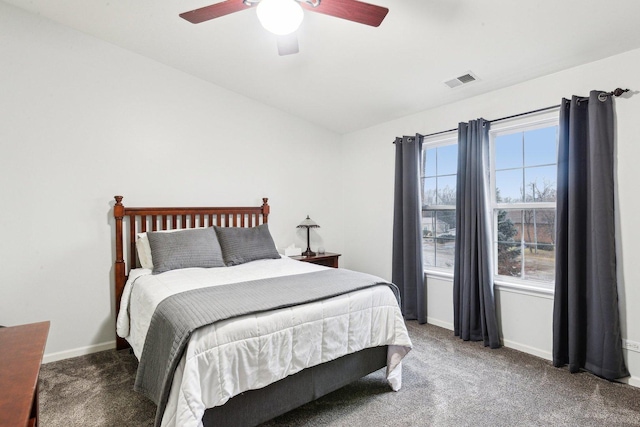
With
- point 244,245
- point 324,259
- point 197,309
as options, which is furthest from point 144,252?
point 324,259

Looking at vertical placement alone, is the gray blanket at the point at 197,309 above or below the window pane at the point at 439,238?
below

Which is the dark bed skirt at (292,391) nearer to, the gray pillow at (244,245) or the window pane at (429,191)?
the gray pillow at (244,245)

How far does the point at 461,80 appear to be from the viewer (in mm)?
2900

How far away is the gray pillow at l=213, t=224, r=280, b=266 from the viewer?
3.12 m

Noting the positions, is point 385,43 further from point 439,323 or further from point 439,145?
point 439,323

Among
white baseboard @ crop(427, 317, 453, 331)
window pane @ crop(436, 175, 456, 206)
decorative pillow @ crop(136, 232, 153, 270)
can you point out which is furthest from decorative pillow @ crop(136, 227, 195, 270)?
window pane @ crop(436, 175, 456, 206)

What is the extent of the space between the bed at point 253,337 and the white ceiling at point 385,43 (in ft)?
4.90

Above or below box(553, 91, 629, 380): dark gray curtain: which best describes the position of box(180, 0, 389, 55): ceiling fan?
above

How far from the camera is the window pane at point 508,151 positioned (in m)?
3.00

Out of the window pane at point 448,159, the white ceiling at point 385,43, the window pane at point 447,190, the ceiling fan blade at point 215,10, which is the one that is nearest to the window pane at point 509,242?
the window pane at point 447,190

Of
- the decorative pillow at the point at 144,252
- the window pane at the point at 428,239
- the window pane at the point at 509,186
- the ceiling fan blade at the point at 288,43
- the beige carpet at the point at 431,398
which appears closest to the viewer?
the beige carpet at the point at 431,398

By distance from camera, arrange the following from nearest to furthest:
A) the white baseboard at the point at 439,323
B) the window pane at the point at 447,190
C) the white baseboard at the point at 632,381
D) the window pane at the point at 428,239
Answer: the white baseboard at the point at 632,381, the white baseboard at the point at 439,323, the window pane at the point at 447,190, the window pane at the point at 428,239

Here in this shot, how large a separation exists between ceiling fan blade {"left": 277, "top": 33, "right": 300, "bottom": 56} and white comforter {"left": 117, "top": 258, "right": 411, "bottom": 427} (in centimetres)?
160

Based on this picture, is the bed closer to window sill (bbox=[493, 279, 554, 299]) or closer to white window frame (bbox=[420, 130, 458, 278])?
window sill (bbox=[493, 279, 554, 299])
